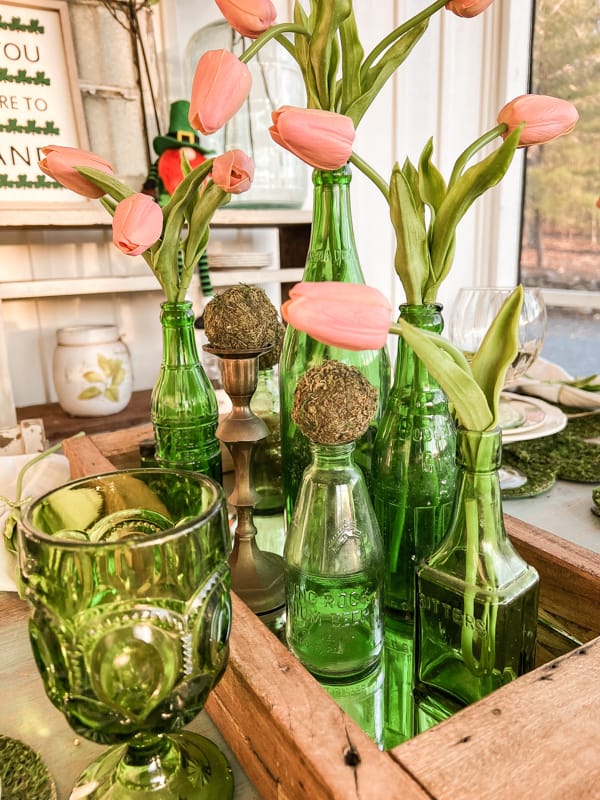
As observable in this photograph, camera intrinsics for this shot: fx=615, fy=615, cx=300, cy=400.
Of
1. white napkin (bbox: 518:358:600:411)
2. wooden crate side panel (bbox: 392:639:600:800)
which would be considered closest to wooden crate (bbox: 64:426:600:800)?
wooden crate side panel (bbox: 392:639:600:800)

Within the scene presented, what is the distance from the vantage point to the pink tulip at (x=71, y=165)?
0.36 m

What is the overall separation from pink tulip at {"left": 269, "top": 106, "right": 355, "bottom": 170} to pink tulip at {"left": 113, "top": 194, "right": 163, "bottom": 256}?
0.08m

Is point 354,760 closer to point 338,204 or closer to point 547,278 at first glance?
point 338,204

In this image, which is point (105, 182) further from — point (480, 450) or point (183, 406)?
point (480, 450)

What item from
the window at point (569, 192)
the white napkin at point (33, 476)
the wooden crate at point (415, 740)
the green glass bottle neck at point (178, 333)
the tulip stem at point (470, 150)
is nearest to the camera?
the wooden crate at point (415, 740)

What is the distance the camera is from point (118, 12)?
44.2 inches

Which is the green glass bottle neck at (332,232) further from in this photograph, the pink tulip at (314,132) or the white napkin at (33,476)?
the white napkin at (33,476)

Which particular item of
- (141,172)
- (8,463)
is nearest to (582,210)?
(141,172)

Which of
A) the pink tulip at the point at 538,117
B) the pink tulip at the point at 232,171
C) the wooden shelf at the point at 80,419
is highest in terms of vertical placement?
the pink tulip at the point at 538,117

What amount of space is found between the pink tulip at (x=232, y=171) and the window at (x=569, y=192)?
1.32 metres

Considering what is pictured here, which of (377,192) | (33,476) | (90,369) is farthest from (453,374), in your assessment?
(377,192)

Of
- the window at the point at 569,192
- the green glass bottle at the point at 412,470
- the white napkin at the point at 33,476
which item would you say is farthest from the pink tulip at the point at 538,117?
the window at the point at 569,192

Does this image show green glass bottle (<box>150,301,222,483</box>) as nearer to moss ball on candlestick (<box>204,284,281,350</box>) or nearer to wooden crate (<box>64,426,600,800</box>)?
moss ball on candlestick (<box>204,284,281,350</box>)

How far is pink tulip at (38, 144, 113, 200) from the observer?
1.18ft
